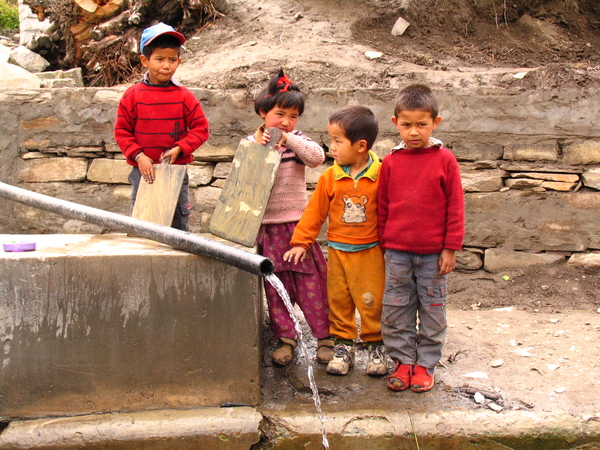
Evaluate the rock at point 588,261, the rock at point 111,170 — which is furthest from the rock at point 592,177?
the rock at point 111,170

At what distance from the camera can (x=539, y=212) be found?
12.8 feet

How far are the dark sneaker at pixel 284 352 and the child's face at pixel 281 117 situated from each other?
3.33 feet

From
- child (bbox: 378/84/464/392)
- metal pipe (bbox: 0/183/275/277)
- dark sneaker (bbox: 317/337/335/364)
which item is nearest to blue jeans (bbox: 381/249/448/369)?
child (bbox: 378/84/464/392)

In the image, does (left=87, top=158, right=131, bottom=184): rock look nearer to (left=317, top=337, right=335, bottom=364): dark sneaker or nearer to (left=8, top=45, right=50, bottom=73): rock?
(left=8, top=45, right=50, bottom=73): rock

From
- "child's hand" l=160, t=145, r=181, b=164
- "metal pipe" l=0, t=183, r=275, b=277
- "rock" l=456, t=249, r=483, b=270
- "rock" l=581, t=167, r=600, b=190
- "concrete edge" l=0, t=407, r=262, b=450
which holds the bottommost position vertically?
"concrete edge" l=0, t=407, r=262, b=450

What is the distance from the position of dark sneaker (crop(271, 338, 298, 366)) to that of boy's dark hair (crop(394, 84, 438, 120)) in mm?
1196

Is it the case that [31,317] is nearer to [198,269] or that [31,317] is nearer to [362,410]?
[198,269]

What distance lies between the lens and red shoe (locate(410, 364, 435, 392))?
253 cm

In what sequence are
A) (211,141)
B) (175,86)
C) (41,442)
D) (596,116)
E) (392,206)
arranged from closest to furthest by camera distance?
(41,442), (392,206), (175,86), (596,116), (211,141)

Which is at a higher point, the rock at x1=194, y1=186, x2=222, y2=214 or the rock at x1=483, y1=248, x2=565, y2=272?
the rock at x1=194, y1=186, x2=222, y2=214

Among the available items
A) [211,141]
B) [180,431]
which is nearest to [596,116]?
[211,141]

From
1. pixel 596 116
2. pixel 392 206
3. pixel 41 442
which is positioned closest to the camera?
pixel 41 442

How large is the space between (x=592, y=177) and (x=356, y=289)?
6.96 feet

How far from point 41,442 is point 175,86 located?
5.72ft
